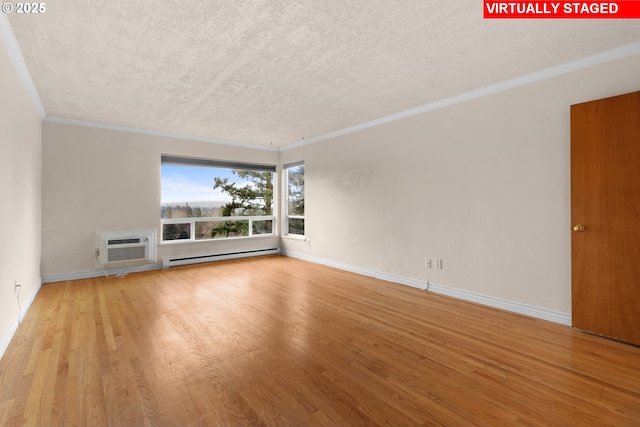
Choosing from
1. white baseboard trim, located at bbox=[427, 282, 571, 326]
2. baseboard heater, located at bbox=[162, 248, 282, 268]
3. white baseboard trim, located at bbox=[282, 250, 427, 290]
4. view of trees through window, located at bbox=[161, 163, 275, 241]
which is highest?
view of trees through window, located at bbox=[161, 163, 275, 241]

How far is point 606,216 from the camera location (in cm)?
259

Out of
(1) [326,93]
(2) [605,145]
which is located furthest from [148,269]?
(2) [605,145]

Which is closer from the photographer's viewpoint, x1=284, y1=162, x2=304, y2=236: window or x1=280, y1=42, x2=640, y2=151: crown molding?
x1=280, y1=42, x2=640, y2=151: crown molding

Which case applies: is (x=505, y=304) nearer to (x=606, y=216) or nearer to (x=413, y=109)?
(x=606, y=216)

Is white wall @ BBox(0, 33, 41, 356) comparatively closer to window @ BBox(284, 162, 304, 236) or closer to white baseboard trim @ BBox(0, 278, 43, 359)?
white baseboard trim @ BBox(0, 278, 43, 359)

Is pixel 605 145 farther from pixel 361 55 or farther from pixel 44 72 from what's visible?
pixel 44 72

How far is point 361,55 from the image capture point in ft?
8.72

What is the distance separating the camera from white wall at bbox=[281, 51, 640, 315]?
9.53 feet

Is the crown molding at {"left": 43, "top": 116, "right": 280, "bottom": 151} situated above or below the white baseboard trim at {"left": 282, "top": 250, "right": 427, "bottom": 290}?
above

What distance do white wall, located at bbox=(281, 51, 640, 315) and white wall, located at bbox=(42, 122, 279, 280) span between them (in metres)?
3.51

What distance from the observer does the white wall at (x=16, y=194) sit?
2377 millimetres

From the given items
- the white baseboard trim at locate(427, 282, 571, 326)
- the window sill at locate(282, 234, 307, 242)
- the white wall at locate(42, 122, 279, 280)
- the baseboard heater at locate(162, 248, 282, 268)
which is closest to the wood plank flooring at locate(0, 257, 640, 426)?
the white baseboard trim at locate(427, 282, 571, 326)

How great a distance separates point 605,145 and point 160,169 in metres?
6.22

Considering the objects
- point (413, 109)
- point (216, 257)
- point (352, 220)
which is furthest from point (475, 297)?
point (216, 257)
